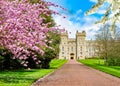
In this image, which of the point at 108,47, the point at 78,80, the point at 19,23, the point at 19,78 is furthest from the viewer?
the point at 108,47

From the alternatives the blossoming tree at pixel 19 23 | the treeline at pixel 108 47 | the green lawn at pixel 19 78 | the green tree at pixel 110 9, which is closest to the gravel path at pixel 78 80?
the green lawn at pixel 19 78

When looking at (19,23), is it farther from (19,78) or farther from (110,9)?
(110,9)

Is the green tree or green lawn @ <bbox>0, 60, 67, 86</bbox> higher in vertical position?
the green tree

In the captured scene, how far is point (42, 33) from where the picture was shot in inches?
820

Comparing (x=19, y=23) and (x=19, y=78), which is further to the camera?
(x=19, y=78)

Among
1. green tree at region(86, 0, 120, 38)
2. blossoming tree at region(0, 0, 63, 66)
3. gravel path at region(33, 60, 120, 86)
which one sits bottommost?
gravel path at region(33, 60, 120, 86)

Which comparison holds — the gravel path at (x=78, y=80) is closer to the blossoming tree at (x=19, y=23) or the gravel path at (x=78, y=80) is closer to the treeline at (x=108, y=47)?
the blossoming tree at (x=19, y=23)

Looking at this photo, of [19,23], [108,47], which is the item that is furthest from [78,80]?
[108,47]

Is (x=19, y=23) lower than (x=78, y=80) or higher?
higher

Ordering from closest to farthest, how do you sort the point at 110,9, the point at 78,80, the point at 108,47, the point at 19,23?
the point at 110,9 → the point at 19,23 → the point at 78,80 → the point at 108,47

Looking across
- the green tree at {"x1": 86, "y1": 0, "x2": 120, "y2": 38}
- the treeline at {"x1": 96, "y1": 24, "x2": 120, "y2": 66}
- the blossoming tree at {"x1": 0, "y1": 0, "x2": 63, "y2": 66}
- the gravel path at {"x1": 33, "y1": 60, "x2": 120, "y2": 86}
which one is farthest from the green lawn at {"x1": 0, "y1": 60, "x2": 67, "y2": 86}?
the treeline at {"x1": 96, "y1": 24, "x2": 120, "y2": 66}

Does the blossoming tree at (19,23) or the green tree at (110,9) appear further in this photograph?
the blossoming tree at (19,23)

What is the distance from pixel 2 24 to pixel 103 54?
58.1 metres

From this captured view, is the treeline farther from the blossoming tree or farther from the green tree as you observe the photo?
the green tree
